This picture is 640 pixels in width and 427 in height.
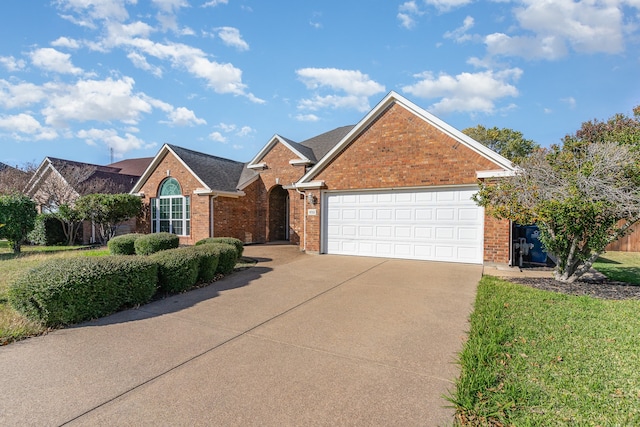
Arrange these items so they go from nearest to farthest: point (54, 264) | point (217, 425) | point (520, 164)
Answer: point (217, 425), point (54, 264), point (520, 164)

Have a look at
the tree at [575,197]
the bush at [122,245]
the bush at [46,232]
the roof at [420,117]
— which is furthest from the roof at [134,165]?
the tree at [575,197]

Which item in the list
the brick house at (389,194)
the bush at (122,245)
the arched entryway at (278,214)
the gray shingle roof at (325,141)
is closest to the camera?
the brick house at (389,194)

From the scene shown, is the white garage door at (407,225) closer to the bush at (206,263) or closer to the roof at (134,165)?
the bush at (206,263)

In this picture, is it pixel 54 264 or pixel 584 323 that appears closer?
pixel 584 323

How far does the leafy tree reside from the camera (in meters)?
14.1

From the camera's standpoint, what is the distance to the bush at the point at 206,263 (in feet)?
25.8

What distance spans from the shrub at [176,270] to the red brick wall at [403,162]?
232 inches

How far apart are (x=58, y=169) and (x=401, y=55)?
69.7ft

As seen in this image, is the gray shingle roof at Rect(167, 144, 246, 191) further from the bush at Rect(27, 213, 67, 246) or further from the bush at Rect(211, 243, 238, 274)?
the bush at Rect(27, 213, 67, 246)

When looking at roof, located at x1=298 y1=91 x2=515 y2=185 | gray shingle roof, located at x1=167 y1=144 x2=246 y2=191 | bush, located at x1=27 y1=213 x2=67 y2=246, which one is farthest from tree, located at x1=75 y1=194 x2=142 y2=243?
roof, located at x1=298 y1=91 x2=515 y2=185

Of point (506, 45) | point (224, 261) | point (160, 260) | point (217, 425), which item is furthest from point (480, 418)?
point (506, 45)

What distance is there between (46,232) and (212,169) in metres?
9.72

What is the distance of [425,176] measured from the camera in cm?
1063

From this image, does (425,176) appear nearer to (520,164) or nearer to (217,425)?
(520,164)
